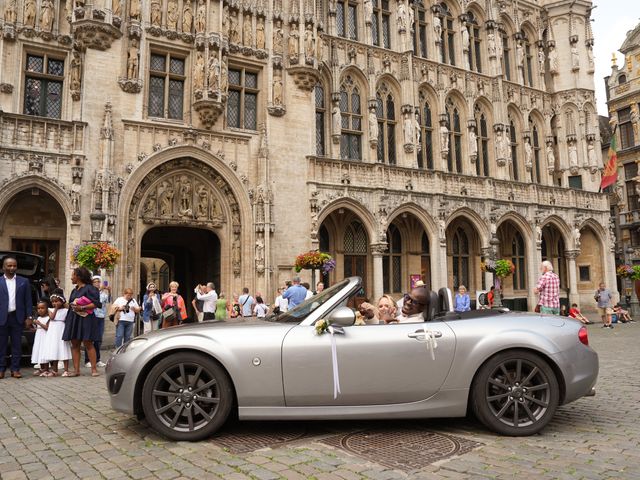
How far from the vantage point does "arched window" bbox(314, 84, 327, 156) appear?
20578mm

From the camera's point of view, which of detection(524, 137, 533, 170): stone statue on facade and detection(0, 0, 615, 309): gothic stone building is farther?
detection(524, 137, 533, 170): stone statue on facade

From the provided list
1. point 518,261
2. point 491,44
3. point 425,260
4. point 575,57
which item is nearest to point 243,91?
point 425,260

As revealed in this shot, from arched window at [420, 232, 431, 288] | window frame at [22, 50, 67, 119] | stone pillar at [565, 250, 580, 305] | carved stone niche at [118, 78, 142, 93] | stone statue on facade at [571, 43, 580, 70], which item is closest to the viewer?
window frame at [22, 50, 67, 119]

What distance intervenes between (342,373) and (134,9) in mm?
15865

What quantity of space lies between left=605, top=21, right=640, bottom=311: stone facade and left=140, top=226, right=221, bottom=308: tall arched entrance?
30.8 metres

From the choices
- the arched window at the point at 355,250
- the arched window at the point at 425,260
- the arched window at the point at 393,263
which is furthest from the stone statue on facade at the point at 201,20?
the arched window at the point at 425,260

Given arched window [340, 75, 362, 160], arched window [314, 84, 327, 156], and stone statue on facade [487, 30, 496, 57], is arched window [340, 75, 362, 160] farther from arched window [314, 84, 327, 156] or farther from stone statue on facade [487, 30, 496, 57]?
stone statue on facade [487, 30, 496, 57]

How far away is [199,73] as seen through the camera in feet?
55.4

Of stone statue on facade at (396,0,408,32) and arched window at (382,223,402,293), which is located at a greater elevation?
stone statue on facade at (396,0,408,32)

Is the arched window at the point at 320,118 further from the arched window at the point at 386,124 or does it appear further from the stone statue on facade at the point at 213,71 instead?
the stone statue on facade at the point at 213,71

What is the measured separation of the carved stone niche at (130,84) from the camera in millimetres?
15852

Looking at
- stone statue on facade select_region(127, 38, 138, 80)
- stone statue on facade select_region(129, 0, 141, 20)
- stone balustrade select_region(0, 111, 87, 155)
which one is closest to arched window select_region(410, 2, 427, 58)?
stone statue on facade select_region(129, 0, 141, 20)

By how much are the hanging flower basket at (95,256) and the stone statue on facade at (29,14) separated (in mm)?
7607

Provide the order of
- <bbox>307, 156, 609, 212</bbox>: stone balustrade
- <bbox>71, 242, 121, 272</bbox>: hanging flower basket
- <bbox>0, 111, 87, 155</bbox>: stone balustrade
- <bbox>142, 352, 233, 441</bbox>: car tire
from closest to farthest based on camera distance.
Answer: <bbox>142, 352, 233, 441</bbox>: car tire → <bbox>71, 242, 121, 272</bbox>: hanging flower basket → <bbox>0, 111, 87, 155</bbox>: stone balustrade → <bbox>307, 156, 609, 212</bbox>: stone balustrade
